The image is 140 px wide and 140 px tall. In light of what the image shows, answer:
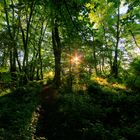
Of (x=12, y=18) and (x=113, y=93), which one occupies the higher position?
(x=12, y=18)

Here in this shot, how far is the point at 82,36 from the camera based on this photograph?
12.6 feet

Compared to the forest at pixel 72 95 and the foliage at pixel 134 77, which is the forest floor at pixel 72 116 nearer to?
the forest at pixel 72 95

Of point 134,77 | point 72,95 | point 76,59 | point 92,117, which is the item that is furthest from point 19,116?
point 134,77

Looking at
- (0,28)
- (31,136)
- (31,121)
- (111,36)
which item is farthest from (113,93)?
(111,36)

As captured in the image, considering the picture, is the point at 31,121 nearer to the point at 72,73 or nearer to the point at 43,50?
the point at 72,73

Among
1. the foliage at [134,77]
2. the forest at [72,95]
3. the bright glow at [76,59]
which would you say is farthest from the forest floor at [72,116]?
the bright glow at [76,59]

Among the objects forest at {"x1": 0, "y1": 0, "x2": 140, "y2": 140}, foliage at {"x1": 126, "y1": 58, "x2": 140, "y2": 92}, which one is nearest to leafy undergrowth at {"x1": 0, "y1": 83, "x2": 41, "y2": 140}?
forest at {"x1": 0, "y1": 0, "x2": 140, "y2": 140}

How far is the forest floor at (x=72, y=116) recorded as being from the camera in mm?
9930

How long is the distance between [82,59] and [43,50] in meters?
14.6

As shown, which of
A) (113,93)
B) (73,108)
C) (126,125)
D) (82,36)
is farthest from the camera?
(113,93)

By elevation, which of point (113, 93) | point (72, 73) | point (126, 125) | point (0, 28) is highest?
point (0, 28)

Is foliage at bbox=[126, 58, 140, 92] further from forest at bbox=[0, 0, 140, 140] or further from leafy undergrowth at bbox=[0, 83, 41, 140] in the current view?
leafy undergrowth at bbox=[0, 83, 41, 140]

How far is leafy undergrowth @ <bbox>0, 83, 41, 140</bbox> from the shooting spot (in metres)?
9.06

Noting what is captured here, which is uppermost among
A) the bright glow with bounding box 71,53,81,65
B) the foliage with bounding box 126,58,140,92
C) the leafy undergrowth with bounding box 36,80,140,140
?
the bright glow with bounding box 71,53,81,65
